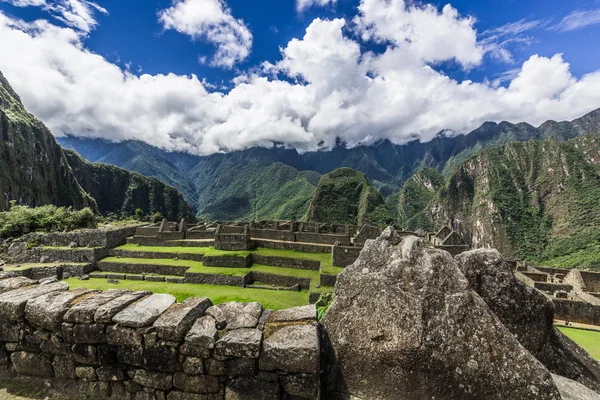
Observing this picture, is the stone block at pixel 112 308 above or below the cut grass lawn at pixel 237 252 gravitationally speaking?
above

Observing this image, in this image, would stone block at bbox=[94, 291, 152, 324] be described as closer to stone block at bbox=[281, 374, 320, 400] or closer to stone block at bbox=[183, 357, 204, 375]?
stone block at bbox=[183, 357, 204, 375]

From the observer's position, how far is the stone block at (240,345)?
286cm

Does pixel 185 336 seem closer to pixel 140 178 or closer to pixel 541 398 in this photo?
pixel 541 398

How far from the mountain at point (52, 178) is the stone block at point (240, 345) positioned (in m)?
115

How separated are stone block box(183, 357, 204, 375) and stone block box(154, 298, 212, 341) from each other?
0.85 feet

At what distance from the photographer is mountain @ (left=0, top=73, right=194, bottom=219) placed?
102 meters

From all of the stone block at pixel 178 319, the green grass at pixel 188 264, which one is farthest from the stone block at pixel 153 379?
the green grass at pixel 188 264

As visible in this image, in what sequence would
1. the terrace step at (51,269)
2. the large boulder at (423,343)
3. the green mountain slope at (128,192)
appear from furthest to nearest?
1. the green mountain slope at (128,192)
2. the terrace step at (51,269)
3. the large boulder at (423,343)

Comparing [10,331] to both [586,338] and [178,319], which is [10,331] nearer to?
[178,319]

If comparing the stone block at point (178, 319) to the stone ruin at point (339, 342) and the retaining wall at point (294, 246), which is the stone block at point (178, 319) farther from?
the retaining wall at point (294, 246)

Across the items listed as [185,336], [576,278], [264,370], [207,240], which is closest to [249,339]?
[264,370]

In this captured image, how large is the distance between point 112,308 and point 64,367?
989 mm

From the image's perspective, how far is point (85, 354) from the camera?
332cm

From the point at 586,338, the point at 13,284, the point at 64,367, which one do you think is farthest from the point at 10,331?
the point at 586,338
